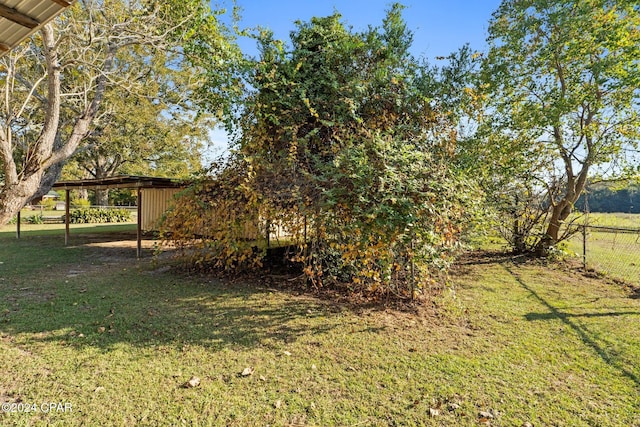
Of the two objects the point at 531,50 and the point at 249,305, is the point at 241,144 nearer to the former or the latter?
the point at 249,305

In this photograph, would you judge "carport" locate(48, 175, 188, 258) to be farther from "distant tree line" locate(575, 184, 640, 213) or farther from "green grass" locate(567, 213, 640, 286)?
"distant tree line" locate(575, 184, 640, 213)

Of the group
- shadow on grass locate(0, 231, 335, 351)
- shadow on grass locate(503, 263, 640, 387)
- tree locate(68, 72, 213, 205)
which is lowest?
shadow on grass locate(503, 263, 640, 387)

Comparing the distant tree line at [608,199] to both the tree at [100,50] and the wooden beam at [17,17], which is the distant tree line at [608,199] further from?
the wooden beam at [17,17]

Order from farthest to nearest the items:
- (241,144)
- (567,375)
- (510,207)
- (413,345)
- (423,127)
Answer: (510,207) < (241,144) < (423,127) < (413,345) < (567,375)

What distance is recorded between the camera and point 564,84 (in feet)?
25.0

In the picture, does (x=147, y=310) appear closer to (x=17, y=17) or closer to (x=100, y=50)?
(x=17, y=17)

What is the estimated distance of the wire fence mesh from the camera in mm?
6605

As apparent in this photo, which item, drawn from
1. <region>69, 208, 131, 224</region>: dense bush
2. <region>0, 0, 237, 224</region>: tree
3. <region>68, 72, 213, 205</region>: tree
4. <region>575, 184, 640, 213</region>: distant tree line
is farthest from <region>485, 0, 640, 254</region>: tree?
<region>69, 208, 131, 224</region>: dense bush

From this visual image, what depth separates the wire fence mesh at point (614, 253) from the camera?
260 inches

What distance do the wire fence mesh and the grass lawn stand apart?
4.53ft

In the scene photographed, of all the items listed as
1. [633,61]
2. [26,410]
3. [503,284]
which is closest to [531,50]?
[633,61]

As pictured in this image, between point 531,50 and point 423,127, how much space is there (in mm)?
4142

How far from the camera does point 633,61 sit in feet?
21.1

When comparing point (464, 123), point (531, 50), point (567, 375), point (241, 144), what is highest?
point (531, 50)
